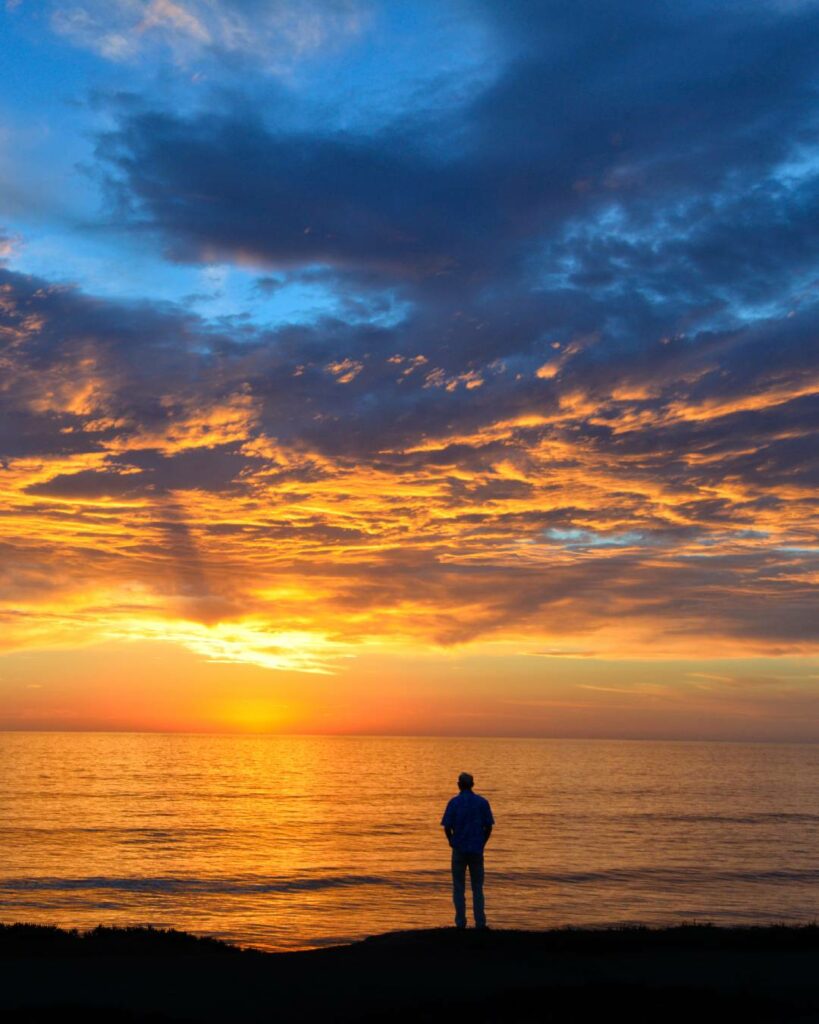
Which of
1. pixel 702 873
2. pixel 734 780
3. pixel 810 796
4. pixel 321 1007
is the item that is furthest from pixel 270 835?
pixel 734 780

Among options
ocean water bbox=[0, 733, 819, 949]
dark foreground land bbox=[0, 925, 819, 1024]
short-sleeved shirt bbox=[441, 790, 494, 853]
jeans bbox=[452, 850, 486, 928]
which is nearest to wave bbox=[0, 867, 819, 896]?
ocean water bbox=[0, 733, 819, 949]

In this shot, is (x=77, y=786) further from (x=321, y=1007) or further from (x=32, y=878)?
(x=321, y=1007)

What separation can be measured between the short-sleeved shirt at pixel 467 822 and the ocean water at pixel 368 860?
962 cm

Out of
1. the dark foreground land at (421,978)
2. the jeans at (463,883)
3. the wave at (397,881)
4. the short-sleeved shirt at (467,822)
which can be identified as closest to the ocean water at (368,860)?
the wave at (397,881)

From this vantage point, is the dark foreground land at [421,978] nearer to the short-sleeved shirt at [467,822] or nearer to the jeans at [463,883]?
the jeans at [463,883]

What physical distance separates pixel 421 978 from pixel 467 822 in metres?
4.58

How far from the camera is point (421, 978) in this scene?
38.2 ft

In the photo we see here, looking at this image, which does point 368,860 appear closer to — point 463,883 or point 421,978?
point 463,883

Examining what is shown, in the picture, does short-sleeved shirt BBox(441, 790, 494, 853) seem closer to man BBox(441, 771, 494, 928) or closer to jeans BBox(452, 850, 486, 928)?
man BBox(441, 771, 494, 928)

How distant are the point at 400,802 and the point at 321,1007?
215 ft

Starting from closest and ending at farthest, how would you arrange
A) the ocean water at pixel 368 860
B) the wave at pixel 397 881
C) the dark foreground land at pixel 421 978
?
the dark foreground land at pixel 421 978 → the ocean water at pixel 368 860 → the wave at pixel 397 881

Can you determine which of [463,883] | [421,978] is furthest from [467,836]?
[421,978]

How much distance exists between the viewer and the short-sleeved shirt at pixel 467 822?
16.1 m

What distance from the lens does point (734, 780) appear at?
113062 millimetres
